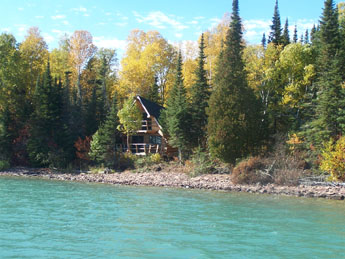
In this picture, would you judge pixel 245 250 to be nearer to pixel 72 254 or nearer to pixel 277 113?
pixel 72 254

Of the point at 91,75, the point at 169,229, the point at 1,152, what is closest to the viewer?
the point at 169,229

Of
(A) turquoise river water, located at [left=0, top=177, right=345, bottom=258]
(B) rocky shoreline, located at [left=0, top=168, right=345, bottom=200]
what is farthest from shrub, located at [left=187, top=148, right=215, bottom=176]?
(A) turquoise river water, located at [left=0, top=177, right=345, bottom=258]

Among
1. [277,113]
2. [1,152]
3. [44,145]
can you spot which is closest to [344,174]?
[277,113]

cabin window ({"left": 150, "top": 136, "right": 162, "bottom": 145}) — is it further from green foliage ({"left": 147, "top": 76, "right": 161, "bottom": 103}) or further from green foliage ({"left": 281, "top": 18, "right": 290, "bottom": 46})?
green foliage ({"left": 281, "top": 18, "right": 290, "bottom": 46})

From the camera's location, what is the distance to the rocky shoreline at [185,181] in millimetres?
25000

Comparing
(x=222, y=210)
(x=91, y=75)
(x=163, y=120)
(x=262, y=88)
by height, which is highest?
(x=91, y=75)

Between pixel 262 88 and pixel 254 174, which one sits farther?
pixel 262 88

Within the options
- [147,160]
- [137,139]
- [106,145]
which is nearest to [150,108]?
[137,139]

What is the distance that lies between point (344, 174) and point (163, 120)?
18979 mm

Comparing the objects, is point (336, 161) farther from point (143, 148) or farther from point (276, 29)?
point (276, 29)

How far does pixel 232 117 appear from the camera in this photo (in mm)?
30703

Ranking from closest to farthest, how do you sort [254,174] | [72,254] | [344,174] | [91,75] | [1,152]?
[72,254], [344,174], [254,174], [1,152], [91,75]

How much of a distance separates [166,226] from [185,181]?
623 inches

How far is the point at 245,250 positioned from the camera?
38.4ft
